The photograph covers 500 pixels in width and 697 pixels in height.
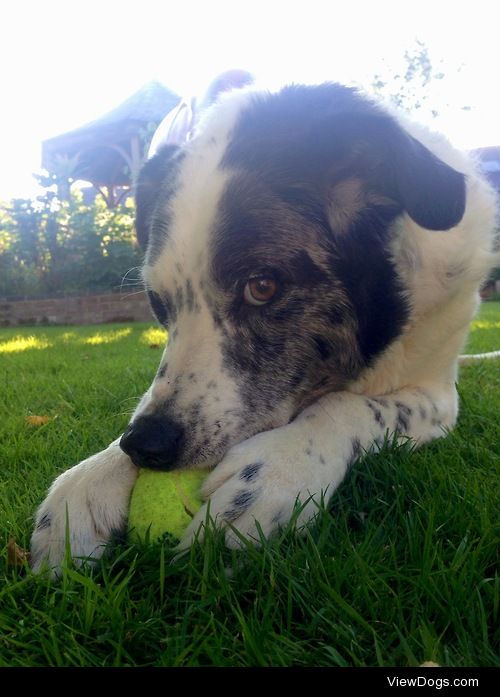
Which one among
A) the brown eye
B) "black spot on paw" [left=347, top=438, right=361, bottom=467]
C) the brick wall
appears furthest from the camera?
the brick wall

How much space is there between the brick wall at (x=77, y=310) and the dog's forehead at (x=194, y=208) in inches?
357

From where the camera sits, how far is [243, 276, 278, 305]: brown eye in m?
2.06

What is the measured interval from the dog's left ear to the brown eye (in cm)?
55

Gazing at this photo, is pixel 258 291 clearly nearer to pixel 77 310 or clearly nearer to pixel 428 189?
pixel 428 189

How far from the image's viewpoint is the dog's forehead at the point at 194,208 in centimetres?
211

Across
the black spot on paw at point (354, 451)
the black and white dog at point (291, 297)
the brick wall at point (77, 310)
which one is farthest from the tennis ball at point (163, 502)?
the brick wall at point (77, 310)

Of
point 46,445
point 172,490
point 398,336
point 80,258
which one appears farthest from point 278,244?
point 80,258

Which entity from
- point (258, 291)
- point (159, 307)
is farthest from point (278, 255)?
point (159, 307)

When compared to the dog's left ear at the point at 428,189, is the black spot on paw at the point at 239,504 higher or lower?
lower

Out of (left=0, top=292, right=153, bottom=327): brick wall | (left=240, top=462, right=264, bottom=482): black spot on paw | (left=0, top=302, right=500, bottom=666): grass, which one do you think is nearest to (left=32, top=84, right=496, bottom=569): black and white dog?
(left=240, top=462, right=264, bottom=482): black spot on paw

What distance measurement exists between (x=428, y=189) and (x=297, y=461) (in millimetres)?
1022

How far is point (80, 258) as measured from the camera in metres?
12.5

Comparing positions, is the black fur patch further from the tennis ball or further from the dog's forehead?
the tennis ball

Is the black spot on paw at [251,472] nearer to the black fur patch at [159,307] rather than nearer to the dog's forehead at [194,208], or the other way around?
the dog's forehead at [194,208]
